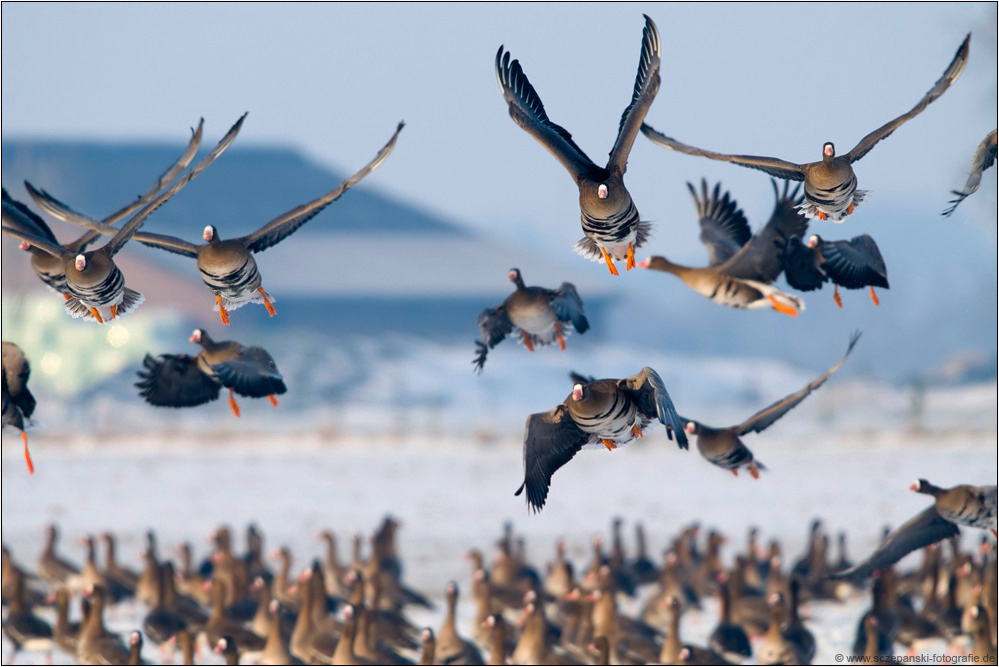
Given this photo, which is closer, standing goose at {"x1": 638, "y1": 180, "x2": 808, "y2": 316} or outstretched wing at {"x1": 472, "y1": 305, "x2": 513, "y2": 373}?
standing goose at {"x1": 638, "y1": 180, "x2": 808, "y2": 316}

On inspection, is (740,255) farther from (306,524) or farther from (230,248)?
(306,524)

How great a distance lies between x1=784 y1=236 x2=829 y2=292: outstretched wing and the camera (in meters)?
9.51

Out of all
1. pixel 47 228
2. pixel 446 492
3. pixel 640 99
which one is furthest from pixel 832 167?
pixel 446 492

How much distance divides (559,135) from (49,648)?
25.8 feet

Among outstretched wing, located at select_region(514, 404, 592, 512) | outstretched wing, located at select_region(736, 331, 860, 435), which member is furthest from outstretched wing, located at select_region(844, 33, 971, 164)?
outstretched wing, located at select_region(514, 404, 592, 512)

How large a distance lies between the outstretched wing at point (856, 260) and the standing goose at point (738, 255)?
388 millimetres

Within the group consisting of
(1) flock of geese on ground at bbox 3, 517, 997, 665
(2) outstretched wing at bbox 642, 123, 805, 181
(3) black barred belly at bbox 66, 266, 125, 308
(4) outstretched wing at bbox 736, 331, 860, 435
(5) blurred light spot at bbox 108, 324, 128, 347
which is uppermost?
(5) blurred light spot at bbox 108, 324, 128, 347

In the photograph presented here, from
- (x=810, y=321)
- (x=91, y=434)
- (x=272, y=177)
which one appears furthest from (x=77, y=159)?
(x=810, y=321)

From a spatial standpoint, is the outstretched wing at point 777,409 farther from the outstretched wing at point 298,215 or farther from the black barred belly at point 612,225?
the outstretched wing at point 298,215

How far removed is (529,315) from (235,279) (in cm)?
193

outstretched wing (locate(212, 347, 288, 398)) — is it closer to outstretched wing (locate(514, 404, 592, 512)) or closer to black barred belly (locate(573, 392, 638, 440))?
outstretched wing (locate(514, 404, 592, 512))

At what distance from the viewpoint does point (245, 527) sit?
2136 cm

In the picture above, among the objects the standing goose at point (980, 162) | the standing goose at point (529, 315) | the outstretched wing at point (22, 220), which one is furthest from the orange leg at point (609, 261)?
the outstretched wing at point (22, 220)

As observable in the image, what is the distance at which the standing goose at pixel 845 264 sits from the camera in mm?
9406
